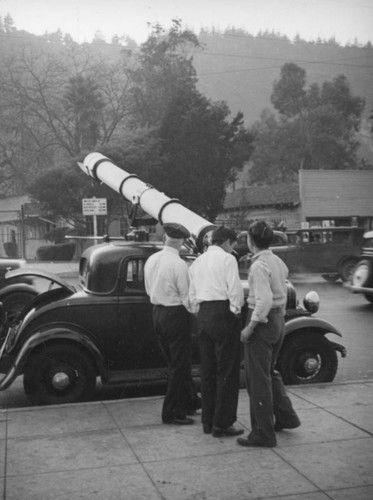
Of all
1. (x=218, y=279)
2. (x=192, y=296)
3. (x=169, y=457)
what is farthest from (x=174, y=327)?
(x=169, y=457)

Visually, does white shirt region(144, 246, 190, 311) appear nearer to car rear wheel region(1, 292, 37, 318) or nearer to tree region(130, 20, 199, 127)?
car rear wheel region(1, 292, 37, 318)

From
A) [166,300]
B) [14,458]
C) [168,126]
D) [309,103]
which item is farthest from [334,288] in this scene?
[309,103]

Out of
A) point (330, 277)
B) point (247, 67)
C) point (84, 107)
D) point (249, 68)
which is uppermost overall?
point (249, 68)

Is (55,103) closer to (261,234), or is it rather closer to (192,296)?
(192,296)

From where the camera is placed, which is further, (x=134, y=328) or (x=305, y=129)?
(x=305, y=129)

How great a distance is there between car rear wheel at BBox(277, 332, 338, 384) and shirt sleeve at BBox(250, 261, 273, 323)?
230cm

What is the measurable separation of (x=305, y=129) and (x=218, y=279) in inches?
1796

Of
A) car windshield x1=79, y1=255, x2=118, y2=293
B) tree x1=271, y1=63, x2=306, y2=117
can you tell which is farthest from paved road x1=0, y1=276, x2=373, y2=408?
tree x1=271, y1=63, x2=306, y2=117

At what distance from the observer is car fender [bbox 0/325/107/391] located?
6.27 metres

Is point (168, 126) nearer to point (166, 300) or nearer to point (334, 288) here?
point (334, 288)

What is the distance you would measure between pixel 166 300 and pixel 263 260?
41.2 inches

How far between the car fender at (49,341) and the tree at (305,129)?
2491 cm

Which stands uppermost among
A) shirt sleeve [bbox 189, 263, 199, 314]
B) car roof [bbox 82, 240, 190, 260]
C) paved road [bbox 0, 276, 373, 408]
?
car roof [bbox 82, 240, 190, 260]

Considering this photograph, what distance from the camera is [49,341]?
638 cm
